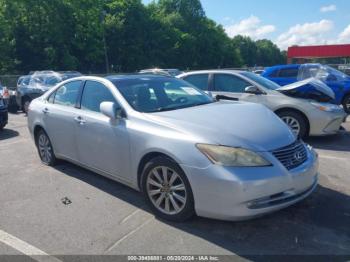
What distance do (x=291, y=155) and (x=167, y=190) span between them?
133 centimetres

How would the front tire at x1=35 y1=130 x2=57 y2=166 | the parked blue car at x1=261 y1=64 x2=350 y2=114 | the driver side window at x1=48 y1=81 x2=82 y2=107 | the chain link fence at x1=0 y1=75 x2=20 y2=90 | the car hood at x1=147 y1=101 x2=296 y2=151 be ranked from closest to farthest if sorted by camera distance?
the car hood at x1=147 y1=101 x2=296 y2=151
the driver side window at x1=48 y1=81 x2=82 y2=107
the front tire at x1=35 y1=130 x2=57 y2=166
the parked blue car at x1=261 y1=64 x2=350 y2=114
the chain link fence at x1=0 y1=75 x2=20 y2=90

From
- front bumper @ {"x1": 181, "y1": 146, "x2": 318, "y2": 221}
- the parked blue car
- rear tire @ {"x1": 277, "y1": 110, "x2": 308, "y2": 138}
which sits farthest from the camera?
the parked blue car

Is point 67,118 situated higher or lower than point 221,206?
higher

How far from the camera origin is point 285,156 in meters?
3.53

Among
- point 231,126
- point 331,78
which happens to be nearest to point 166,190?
point 231,126

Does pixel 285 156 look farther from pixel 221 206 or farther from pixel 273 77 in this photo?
pixel 273 77

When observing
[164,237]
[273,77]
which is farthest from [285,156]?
[273,77]

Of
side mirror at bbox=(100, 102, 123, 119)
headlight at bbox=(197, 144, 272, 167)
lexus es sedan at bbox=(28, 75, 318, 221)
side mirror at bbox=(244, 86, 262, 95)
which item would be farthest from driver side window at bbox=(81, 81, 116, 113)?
side mirror at bbox=(244, 86, 262, 95)

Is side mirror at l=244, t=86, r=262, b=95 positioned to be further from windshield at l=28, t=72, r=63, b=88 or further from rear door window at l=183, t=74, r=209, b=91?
windshield at l=28, t=72, r=63, b=88

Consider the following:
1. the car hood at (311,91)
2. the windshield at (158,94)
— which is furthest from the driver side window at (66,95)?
the car hood at (311,91)

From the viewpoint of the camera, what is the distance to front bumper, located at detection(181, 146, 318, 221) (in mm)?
3236

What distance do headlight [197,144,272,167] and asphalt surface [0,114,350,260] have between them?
0.73m

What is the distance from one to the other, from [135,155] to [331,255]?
217cm

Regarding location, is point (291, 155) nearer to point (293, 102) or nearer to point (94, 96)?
point (94, 96)
